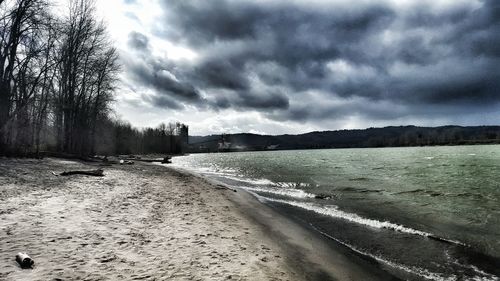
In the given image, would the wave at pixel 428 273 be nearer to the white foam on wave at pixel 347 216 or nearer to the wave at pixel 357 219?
the wave at pixel 357 219

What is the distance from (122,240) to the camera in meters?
7.79

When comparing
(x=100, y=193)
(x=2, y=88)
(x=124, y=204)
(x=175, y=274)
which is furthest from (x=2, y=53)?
(x=175, y=274)

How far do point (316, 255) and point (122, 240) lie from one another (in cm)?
580

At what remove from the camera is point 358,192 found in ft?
73.5

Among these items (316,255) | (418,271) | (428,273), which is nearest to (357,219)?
(316,255)

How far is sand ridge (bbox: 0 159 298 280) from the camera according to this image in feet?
19.9

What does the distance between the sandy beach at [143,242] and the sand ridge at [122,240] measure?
19 millimetres

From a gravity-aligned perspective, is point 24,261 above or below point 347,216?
above

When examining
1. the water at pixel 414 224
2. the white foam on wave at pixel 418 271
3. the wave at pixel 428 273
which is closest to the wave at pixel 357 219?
the water at pixel 414 224

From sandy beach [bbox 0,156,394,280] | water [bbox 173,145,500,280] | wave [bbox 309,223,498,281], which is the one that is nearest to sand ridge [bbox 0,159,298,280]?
sandy beach [bbox 0,156,394,280]

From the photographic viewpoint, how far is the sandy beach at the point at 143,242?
6141 millimetres

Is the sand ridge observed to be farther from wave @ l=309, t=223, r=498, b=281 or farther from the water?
the water

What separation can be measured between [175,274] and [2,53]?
27.8 meters

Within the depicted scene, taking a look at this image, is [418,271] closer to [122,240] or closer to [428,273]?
[428,273]
